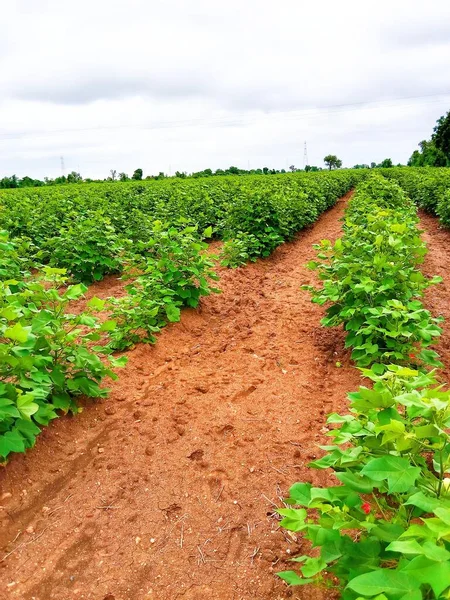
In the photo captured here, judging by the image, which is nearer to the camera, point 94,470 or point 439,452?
point 439,452

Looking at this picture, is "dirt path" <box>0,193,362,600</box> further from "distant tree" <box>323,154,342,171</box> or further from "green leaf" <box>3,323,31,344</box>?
"distant tree" <box>323,154,342,171</box>

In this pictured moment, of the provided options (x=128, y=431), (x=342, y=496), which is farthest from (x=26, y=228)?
(x=342, y=496)

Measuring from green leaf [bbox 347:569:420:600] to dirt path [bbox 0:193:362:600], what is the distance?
1.10 metres

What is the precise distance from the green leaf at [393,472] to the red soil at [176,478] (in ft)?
3.46

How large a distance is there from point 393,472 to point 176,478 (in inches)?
75.9

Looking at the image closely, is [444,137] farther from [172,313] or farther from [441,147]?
[172,313]

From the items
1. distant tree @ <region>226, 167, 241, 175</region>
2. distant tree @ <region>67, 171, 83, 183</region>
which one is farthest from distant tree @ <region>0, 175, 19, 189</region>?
distant tree @ <region>226, 167, 241, 175</region>

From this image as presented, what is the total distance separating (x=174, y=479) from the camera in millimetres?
2957

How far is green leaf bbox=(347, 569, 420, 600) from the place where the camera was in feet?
3.63

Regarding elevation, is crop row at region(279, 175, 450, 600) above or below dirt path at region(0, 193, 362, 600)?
above

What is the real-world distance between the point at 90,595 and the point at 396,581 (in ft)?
5.55

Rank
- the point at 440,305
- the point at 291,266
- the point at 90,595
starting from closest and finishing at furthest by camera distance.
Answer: the point at 90,595 < the point at 440,305 < the point at 291,266

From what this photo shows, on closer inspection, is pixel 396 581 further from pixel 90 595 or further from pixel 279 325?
pixel 279 325

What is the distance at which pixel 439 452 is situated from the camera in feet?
4.67
